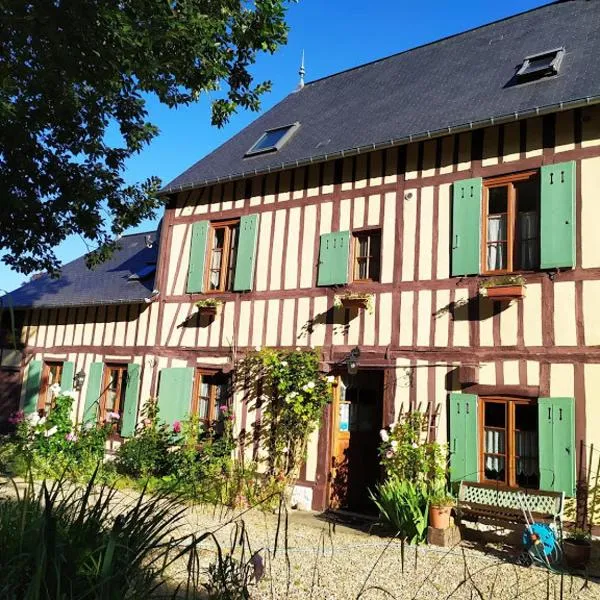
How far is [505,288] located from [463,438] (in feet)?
5.42

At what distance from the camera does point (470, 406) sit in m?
6.21

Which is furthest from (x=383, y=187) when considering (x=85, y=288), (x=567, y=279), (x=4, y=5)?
(x=85, y=288)

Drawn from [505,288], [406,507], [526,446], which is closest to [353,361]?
[406,507]

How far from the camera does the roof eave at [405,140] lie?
589 centimetres

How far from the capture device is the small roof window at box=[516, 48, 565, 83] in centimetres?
681

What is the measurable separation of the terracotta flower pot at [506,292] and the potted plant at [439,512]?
2.14 m

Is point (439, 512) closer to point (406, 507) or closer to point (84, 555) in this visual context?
point (406, 507)

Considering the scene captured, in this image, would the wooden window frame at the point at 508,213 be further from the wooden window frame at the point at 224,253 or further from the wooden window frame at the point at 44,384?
the wooden window frame at the point at 44,384

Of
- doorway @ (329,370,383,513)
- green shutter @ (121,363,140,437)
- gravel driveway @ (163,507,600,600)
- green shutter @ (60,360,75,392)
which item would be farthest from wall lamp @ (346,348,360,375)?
green shutter @ (60,360,75,392)

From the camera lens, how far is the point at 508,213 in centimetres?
643

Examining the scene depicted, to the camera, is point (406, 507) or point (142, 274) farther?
point (142, 274)

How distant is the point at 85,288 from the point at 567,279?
339 inches

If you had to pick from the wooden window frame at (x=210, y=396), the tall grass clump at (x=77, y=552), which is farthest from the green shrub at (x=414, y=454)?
the tall grass clump at (x=77, y=552)

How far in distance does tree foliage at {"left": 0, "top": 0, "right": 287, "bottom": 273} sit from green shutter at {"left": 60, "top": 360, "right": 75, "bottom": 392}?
241 centimetres
